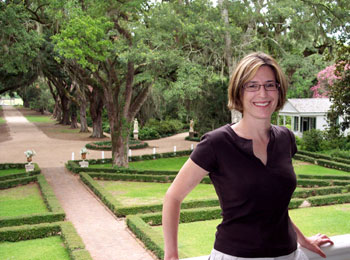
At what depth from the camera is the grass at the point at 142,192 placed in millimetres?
13301

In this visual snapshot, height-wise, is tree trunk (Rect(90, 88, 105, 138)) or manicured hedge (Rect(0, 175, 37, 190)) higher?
tree trunk (Rect(90, 88, 105, 138))

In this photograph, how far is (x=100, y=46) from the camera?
15547 mm

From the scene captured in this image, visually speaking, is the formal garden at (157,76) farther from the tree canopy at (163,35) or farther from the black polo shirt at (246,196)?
the black polo shirt at (246,196)

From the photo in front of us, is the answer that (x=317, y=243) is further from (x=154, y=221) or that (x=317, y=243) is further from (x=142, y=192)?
(x=142, y=192)

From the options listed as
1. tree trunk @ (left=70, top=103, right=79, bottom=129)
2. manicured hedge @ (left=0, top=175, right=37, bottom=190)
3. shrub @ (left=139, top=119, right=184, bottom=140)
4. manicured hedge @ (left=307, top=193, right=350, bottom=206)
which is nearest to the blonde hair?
manicured hedge @ (left=307, top=193, right=350, bottom=206)

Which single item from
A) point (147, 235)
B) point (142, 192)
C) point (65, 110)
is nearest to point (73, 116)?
point (65, 110)

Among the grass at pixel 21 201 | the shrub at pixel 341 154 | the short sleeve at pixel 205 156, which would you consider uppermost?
the short sleeve at pixel 205 156

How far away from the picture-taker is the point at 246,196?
1.76m

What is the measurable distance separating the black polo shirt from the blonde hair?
0.24 metres

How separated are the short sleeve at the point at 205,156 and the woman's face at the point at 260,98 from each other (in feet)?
1.01

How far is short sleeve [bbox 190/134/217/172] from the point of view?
1.76 metres

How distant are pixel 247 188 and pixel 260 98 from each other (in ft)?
1.54

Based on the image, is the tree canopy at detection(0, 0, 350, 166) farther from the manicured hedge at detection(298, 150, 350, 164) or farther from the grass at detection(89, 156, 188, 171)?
the manicured hedge at detection(298, 150, 350, 164)

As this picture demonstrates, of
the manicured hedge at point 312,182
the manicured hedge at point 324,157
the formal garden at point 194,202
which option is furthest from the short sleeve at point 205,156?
the manicured hedge at point 324,157
